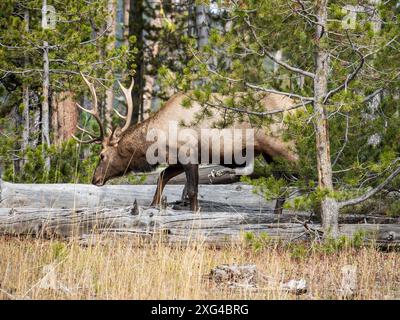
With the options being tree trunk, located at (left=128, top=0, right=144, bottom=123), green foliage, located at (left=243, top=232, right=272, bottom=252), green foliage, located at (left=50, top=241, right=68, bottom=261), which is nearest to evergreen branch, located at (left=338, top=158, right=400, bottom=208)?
green foliage, located at (left=243, top=232, right=272, bottom=252)

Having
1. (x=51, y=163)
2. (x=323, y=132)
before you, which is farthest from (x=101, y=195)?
(x=323, y=132)

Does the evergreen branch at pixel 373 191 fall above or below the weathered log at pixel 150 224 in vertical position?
above

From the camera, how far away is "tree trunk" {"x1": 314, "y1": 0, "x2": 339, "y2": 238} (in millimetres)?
7609

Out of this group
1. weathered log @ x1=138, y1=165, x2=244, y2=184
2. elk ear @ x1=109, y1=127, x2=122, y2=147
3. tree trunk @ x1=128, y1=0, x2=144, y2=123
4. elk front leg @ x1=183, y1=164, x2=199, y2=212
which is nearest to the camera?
elk front leg @ x1=183, y1=164, x2=199, y2=212

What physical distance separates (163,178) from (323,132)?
11.2ft

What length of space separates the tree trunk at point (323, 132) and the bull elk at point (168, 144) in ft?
5.64

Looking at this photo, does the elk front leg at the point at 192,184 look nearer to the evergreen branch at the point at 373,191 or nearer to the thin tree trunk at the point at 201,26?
the evergreen branch at the point at 373,191

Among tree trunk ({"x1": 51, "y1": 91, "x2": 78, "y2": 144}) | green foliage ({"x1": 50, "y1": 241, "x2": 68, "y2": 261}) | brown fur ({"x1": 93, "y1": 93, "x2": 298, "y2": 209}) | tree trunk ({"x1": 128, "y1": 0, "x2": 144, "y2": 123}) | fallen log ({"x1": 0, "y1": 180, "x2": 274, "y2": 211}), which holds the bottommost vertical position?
green foliage ({"x1": 50, "y1": 241, "x2": 68, "y2": 261})

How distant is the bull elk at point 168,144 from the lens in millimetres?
10234

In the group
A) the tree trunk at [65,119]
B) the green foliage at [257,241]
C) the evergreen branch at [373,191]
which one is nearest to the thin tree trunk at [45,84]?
the tree trunk at [65,119]

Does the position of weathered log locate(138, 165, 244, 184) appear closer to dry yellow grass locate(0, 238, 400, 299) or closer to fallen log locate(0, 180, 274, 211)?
fallen log locate(0, 180, 274, 211)

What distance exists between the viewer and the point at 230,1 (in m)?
7.45

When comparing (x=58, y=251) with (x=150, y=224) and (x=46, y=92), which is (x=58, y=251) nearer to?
(x=150, y=224)
